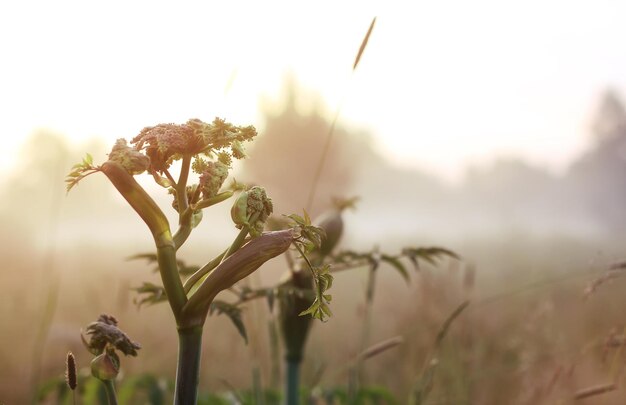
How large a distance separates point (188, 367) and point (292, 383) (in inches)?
55.9

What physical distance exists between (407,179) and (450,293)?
108m

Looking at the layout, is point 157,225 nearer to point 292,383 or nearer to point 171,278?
point 171,278

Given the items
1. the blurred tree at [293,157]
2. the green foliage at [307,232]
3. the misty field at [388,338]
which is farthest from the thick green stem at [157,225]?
the blurred tree at [293,157]

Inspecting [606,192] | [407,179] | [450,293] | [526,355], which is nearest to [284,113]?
[450,293]

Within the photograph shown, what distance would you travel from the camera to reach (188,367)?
4.47ft

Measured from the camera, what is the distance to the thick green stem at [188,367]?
1350mm

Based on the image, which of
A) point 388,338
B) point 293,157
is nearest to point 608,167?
point 293,157

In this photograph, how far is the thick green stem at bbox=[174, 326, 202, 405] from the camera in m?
1.35

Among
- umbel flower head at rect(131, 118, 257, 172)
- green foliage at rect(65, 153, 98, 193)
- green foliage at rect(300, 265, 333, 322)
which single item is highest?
umbel flower head at rect(131, 118, 257, 172)

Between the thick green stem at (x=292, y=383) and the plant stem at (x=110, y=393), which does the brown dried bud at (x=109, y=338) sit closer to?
the plant stem at (x=110, y=393)

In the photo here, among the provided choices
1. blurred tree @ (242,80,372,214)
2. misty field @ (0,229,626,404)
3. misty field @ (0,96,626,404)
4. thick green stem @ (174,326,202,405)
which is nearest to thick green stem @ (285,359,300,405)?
misty field @ (0,96,626,404)

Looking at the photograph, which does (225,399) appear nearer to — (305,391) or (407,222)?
(305,391)

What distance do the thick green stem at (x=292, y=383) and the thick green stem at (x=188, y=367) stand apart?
54.0 inches

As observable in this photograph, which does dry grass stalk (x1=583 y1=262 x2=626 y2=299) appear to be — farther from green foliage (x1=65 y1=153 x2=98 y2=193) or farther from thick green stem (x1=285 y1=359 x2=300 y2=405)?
green foliage (x1=65 y1=153 x2=98 y2=193)
